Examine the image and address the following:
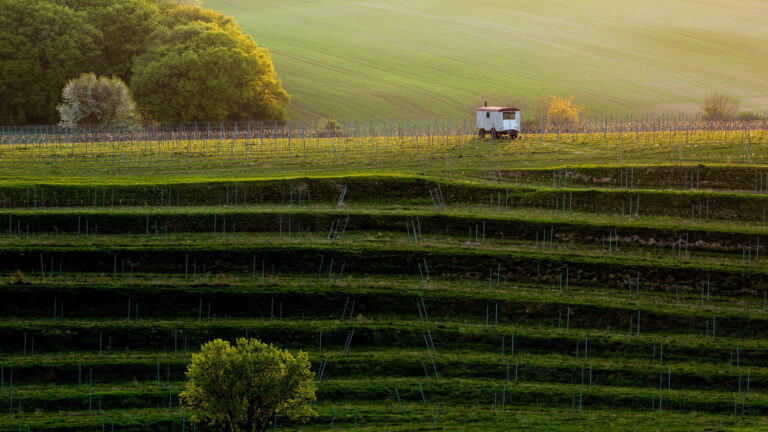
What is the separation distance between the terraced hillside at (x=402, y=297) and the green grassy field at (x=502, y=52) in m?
66.7

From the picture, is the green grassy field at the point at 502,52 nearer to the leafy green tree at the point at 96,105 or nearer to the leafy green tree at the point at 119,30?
the leafy green tree at the point at 119,30

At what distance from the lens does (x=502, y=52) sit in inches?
6122

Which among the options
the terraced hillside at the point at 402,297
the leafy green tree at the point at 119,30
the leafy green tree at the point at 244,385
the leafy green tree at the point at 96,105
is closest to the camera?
the leafy green tree at the point at 244,385

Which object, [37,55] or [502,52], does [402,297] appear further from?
[502,52]

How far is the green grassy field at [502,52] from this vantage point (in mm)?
135625

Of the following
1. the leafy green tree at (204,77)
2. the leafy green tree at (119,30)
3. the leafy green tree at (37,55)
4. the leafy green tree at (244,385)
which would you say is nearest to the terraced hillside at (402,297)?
the leafy green tree at (244,385)

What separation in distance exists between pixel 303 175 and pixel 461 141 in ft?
66.6

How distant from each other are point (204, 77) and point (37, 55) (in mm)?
21288

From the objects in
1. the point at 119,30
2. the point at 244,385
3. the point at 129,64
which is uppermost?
the point at 119,30

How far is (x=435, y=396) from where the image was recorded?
43062 mm

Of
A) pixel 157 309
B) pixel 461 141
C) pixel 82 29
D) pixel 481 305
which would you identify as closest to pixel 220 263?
pixel 157 309

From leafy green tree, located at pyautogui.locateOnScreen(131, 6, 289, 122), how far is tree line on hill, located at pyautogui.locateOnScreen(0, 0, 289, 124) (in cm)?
12

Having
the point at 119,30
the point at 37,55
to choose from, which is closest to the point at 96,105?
the point at 37,55

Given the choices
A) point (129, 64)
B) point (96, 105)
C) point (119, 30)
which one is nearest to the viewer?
point (96, 105)
